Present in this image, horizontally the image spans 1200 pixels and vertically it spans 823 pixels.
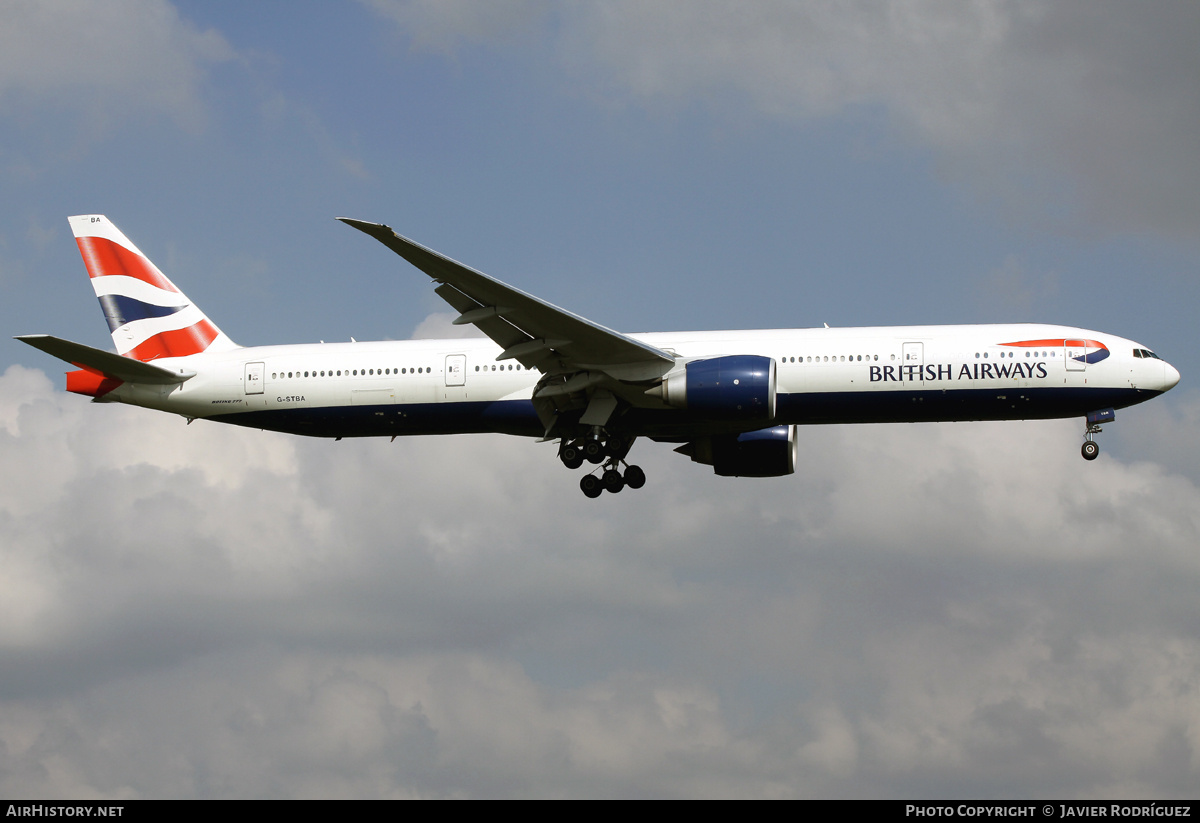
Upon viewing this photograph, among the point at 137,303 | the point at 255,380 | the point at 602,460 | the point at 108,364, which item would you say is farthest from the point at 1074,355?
the point at 137,303

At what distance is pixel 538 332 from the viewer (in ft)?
117

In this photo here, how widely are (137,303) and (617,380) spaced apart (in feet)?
56.1

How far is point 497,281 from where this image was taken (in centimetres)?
3303

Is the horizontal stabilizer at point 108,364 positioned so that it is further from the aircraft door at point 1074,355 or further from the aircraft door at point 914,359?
the aircraft door at point 1074,355

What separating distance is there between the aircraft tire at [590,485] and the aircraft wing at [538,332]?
3871 millimetres

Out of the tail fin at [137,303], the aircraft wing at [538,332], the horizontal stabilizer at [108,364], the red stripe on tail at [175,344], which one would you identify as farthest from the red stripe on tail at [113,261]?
the aircraft wing at [538,332]

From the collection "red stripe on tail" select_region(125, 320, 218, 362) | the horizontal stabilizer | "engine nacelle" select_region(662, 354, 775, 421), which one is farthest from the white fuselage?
"red stripe on tail" select_region(125, 320, 218, 362)

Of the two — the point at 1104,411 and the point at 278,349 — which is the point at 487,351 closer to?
the point at 278,349

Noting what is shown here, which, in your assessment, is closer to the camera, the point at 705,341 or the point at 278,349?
the point at 705,341

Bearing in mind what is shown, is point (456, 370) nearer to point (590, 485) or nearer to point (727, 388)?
point (590, 485)
